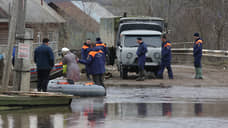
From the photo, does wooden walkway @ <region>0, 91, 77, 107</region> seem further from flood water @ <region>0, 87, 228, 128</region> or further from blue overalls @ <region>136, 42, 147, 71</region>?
blue overalls @ <region>136, 42, 147, 71</region>

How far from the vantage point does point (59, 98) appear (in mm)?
13750

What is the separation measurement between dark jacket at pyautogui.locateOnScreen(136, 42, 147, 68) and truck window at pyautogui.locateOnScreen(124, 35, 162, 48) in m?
1.62

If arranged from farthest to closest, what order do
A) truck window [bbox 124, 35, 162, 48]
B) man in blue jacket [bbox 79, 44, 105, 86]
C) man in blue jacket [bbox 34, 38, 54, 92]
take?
truck window [bbox 124, 35, 162, 48], man in blue jacket [bbox 79, 44, 105, 86], man in blue jacket [bbox 34, 38, 54, 92]

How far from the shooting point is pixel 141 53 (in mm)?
22297

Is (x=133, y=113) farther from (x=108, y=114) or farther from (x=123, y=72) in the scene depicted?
(x=123, y=72)

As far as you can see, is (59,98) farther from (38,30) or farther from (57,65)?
(38,30)

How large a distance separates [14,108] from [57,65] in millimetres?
14738

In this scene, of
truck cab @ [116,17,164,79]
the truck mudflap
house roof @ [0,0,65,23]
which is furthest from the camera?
house roof @ [0,0,65,23]

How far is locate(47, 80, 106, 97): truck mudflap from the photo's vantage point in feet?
52.1

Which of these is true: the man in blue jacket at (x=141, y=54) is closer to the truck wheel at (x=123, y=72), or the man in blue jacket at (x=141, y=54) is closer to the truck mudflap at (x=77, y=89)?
the truck wheel at (x=123, y=72)

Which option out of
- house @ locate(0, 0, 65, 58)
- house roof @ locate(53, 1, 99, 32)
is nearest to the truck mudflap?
house @ locate(0, 0, 65, 58)

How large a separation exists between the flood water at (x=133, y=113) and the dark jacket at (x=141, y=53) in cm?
516

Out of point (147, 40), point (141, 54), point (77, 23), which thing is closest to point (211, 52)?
point (147, 40)

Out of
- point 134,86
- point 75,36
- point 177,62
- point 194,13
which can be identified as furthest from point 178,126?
point 75,36
